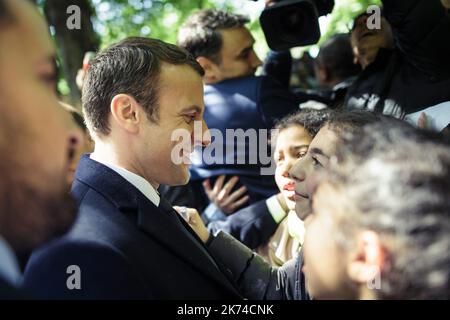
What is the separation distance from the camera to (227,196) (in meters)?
3.49

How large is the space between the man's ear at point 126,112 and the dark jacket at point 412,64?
4.67 feet

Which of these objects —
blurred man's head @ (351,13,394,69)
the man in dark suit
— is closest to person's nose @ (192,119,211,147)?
the man in dark suit

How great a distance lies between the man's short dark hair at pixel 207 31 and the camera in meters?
3.79

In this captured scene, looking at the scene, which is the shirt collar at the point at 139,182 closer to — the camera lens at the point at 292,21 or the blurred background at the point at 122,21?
the camera lens at the point at 292,21

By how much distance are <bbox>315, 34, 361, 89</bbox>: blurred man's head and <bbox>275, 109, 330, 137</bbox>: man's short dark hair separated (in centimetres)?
157

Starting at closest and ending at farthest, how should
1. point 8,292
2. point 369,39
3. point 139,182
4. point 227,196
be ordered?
point 8,292, point 139,182, point 227,196, point 369,39

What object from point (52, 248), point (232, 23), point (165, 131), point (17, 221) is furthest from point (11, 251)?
point (232, 23)

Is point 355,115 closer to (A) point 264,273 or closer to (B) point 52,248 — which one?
(A) point 264,273

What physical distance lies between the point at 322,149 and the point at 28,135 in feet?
4.24

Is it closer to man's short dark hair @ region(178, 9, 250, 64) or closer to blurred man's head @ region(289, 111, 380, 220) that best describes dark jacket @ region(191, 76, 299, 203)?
man's short dark hair @ region(178, 9, 250, 64)

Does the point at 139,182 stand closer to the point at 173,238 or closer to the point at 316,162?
the point at 173,238

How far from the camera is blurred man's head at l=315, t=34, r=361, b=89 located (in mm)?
4461

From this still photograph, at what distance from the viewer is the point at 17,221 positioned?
1.10m

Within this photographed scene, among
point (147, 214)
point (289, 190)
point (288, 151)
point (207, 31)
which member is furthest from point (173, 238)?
point (207, 31)
